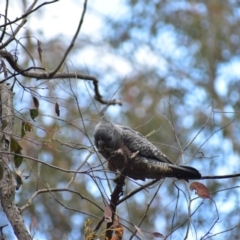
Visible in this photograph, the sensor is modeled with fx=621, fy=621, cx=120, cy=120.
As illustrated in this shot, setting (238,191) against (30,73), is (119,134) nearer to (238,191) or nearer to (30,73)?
(30,73)

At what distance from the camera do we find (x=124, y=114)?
45.0 ft

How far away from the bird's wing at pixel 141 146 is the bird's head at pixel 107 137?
7 centimetres

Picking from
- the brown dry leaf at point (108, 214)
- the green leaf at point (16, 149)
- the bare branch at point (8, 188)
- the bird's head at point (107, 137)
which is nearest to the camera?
the brown dry leaf at point (108, 214)

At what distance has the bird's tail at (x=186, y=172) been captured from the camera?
4188 mm

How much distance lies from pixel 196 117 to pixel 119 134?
28.1ft

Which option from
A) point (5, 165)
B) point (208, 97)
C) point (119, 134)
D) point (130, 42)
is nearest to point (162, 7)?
point (130, 42)

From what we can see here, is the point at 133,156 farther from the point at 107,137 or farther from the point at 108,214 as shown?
the point at 108,214

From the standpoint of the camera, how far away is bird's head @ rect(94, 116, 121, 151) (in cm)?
488

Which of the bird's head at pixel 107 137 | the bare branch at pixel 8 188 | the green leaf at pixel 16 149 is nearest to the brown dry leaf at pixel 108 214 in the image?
the bare branch at pixel 8 188

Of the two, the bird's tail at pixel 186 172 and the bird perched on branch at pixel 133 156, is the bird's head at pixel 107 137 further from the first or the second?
the bird's tail at pixel 186 172

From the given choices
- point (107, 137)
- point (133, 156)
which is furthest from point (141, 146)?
point (133, 156)

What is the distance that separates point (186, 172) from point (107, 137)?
2.88ft

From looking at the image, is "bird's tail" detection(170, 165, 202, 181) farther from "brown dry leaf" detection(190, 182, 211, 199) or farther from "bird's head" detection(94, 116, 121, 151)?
"bird's head" detection(94, 116, 121, 151)

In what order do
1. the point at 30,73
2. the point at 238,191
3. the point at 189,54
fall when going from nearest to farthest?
the point at 30,73, the point at 238,191, the point at 189,54
